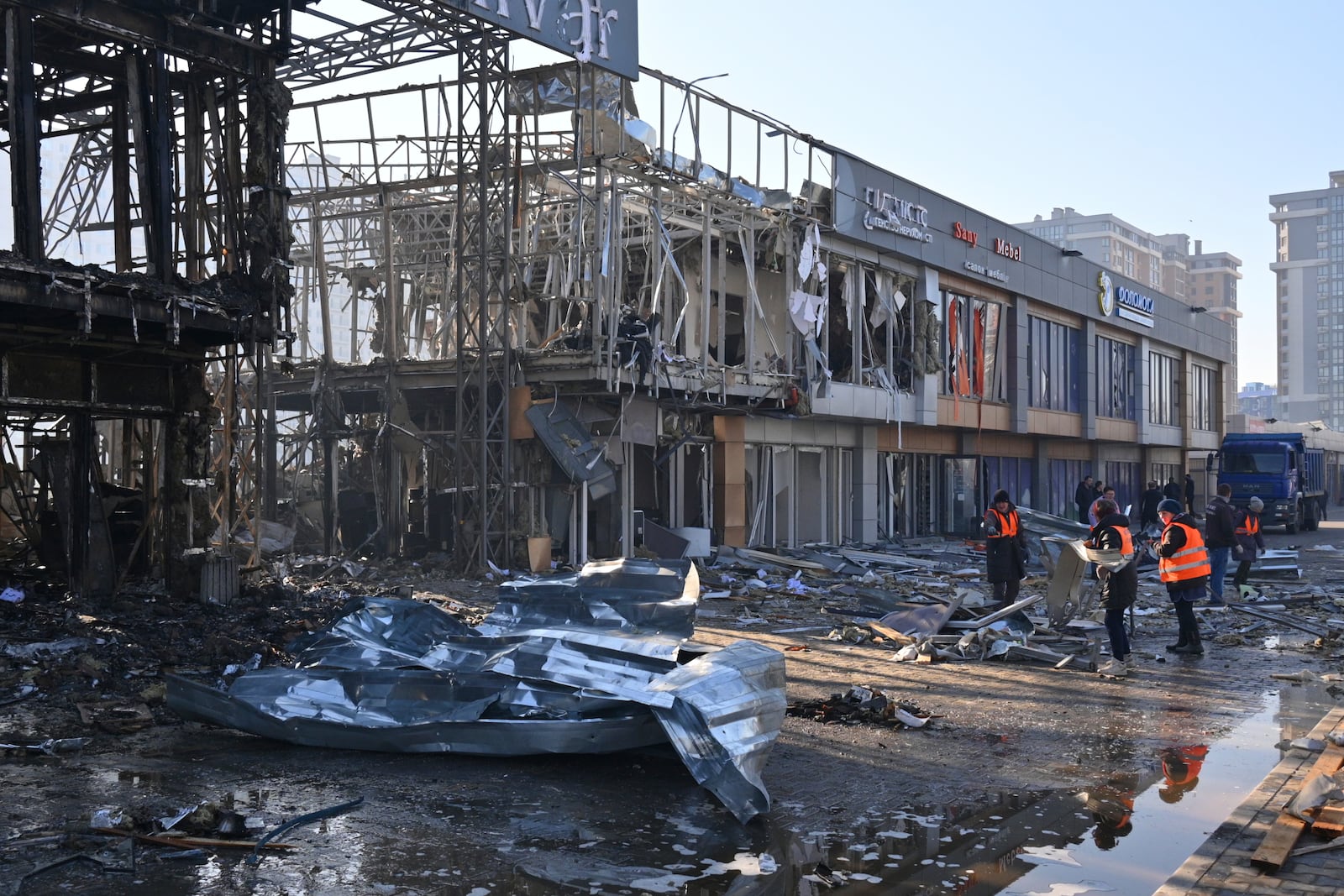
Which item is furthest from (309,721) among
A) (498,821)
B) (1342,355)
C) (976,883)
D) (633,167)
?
(1342,355)

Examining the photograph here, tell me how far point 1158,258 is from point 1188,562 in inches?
7112

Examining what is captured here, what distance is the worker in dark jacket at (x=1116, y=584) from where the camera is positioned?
1213 centimetres

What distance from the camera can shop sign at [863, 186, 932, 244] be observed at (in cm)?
2930

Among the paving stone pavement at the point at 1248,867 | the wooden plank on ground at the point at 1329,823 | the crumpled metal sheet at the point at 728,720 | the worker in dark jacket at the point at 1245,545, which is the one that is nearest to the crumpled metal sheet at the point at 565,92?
the worker in dark jacket at the point at 1245,545

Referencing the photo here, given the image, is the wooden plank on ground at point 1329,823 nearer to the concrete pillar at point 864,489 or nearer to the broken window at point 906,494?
the concrete pillar at point 864,489

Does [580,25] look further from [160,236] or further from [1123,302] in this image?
[1123,302]

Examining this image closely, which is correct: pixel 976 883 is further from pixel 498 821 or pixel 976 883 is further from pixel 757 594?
pixel 757 594

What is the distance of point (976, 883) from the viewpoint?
19.2ft

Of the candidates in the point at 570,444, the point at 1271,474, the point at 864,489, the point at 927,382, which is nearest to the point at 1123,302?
the point at 1271,474

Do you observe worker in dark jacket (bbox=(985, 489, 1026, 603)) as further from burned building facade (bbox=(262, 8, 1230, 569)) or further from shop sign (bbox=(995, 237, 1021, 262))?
shop sign (bbox=(995, 237, 1021, 262))

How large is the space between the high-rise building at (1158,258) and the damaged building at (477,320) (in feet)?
451

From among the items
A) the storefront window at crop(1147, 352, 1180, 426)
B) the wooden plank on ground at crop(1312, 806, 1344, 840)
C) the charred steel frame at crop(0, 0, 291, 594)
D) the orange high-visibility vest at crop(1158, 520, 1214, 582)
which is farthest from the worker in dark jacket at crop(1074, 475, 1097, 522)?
the wooden plank on ground at crop(1312, 806, 1344, 840)

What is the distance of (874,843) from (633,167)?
17.0 meters

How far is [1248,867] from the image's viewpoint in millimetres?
5754
